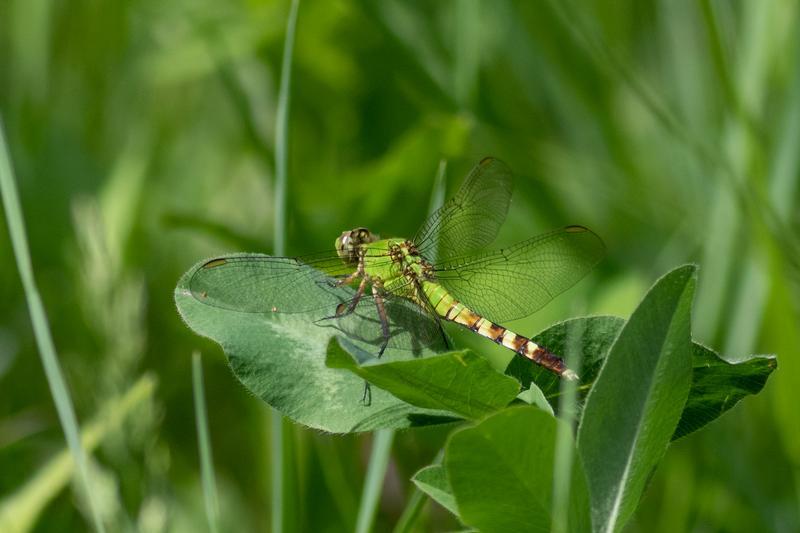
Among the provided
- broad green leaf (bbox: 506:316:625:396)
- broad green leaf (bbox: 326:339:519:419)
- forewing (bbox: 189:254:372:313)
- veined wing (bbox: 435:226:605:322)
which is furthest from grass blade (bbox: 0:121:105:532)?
veined wing (bbox: 435:226:605:322)

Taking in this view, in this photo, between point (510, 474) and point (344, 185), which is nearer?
point (510, 474)

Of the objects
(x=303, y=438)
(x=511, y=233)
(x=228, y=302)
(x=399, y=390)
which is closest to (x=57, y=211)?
(x=303, y=438)

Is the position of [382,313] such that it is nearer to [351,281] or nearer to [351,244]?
[351,281]

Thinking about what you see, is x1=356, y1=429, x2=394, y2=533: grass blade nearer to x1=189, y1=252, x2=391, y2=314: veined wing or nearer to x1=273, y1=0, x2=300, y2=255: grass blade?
x1=189, y1=252, x2=391, y2=314: veined wing

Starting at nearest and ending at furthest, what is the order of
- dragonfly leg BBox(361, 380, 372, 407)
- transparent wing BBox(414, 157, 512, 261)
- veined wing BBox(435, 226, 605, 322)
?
dragonfly leg BBox(361, 380, 372, 407) < veined wing BBox(435, 226, 605, 322) < transparent wing BBox(414, 157, 512, 261)

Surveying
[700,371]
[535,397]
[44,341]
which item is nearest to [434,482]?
[535,397]

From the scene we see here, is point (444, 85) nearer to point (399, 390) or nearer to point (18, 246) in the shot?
point (18, 246)
